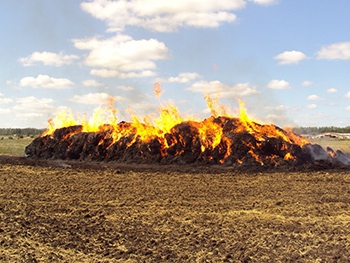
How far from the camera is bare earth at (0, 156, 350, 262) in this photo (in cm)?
853

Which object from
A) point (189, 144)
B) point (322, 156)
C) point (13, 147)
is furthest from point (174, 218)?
point (13, 147)

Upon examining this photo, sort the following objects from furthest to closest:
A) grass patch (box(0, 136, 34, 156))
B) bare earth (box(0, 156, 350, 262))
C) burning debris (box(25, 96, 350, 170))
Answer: grass patch (box(0, 136, 34, 156)), burning debris (box(25, 96, 350, 170)), bare earth (box(0, 156, 350, 262))

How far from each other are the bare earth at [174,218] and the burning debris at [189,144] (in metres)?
4.61

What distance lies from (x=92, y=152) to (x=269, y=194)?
1545 cm

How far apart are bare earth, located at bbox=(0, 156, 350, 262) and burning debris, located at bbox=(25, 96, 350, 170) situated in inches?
181

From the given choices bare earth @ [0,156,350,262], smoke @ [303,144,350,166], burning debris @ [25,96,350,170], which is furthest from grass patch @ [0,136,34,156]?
smoke @ [303,144,350,166]

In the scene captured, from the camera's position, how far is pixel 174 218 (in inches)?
444

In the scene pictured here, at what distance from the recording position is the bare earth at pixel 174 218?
8531 millimetres

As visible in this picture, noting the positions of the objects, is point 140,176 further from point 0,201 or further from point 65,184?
point 0,201

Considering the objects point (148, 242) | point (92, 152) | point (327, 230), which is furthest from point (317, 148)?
point (148, 242)

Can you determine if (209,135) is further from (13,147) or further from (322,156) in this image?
(13,147)

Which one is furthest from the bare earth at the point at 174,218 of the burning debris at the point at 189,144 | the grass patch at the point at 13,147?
the grass patch at the point at 13,147

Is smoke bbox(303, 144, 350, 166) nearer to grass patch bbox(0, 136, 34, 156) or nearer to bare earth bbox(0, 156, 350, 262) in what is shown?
bare earth bbox(0, 156, 350, 262)

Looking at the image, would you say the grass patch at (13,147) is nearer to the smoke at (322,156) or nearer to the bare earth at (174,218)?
the bare earth at (174,218)
